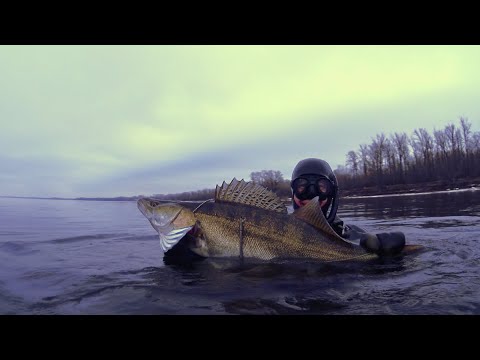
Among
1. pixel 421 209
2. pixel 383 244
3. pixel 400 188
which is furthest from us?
pixel 400 188

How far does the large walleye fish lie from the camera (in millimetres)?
4297

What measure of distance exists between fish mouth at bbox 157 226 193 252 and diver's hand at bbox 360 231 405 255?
2434mm

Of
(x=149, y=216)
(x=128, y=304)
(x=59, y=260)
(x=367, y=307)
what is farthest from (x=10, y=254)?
(x=367, y=307)

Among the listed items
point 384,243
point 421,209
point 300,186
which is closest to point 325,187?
point 300,186

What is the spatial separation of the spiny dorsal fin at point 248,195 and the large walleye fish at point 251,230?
0.01m

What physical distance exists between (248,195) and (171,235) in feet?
4.08

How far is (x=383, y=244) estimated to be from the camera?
4.36m

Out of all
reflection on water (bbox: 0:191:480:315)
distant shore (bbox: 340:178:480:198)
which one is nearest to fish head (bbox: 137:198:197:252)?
reflection on water (bbox: 0:191:480:315)

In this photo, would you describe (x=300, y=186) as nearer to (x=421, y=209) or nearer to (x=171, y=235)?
(x=171, y=235)

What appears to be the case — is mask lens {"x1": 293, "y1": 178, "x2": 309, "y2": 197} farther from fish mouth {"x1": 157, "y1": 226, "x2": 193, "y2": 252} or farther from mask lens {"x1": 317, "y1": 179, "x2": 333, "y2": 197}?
fish mouth {"x1": 157, "y1": 226, "x2": 193, "y2": 252}

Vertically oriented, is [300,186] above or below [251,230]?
above
